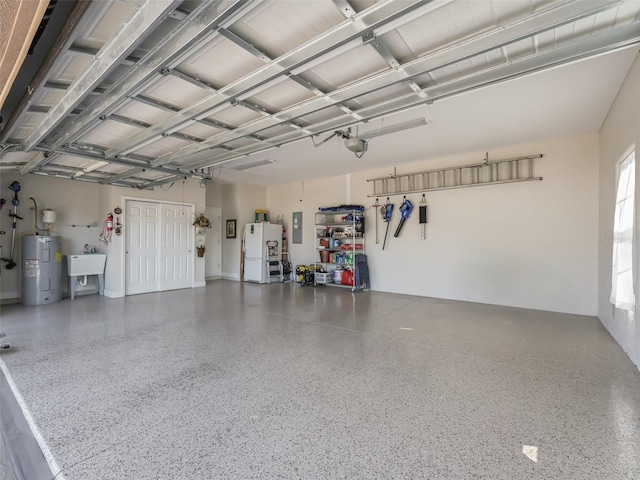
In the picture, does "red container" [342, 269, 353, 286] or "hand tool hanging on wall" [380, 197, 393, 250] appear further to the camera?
"red container" [342, 269, 353, 286]

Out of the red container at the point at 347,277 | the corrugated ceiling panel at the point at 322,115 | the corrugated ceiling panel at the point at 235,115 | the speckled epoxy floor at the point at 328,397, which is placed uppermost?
the corrugated ceiling panel at the point at 322,115

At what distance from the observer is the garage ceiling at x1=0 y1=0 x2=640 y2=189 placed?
1941 mm

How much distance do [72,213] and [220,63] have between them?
6.13 m

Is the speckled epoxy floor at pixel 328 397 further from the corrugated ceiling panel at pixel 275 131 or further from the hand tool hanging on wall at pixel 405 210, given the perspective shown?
the hand tool hanging on wall at pixel 405 210

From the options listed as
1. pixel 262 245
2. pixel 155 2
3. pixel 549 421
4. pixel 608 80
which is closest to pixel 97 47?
pixel 155 2

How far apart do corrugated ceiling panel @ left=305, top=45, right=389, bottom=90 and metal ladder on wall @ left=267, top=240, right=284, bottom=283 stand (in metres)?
6.35

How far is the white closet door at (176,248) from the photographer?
730cm

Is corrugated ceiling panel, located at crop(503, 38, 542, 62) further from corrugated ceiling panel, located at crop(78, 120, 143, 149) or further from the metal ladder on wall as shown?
the metal ladder on wall

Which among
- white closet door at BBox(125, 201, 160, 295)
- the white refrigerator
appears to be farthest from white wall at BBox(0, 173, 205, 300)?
the white refrigerator

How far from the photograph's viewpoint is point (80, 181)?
664 cm

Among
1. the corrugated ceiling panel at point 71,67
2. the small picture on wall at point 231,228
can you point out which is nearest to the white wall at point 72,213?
the small picture on wall at point 231,228

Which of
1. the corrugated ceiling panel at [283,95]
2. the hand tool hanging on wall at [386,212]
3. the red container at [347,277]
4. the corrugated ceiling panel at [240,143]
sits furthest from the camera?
the red container at [347,277]

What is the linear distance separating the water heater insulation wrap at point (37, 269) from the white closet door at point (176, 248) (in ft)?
6.53

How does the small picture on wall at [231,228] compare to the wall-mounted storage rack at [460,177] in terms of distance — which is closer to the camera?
the wall-mounted storage rack at [460,177]
